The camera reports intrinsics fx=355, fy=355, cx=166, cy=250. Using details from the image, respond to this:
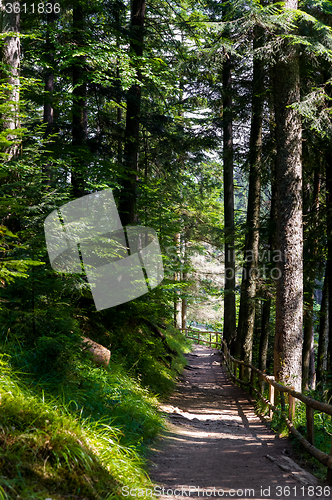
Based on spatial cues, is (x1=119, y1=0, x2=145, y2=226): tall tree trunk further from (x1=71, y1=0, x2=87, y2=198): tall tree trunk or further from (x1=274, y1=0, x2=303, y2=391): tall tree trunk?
(x1=274, y1=0, x2=303, y2=391): tall tree trunk

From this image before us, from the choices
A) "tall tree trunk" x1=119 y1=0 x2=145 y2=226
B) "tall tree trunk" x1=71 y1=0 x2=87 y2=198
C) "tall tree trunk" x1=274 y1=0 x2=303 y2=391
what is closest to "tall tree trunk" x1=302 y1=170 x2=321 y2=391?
"tall tree trunk" x1=274 y1=0 x2=303 y2=391

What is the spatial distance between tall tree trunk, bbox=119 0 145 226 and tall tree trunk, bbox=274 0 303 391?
4.11 m

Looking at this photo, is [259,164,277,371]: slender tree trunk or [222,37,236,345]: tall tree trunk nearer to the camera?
[259,164,277,371]: slender tree trunk

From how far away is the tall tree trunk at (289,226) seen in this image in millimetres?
7656

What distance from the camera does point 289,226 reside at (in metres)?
7.79

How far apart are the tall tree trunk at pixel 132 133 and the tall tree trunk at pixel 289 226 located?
4112mm

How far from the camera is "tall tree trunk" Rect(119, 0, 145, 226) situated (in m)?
10.4

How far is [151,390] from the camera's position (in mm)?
8688

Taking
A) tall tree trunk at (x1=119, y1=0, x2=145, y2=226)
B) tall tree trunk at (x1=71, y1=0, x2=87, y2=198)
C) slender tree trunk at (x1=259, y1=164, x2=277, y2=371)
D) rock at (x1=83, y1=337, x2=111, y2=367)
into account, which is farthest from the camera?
slender tree trunk at (x1=259, y1=164, x2=277, y2=371)

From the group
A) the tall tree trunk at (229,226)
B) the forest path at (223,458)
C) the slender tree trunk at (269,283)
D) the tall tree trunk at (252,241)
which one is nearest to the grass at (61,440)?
the forest path at (223,458)

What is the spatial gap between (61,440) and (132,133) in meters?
9.39

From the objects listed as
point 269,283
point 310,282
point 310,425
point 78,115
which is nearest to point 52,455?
point 310,425

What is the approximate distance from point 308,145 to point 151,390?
7481mm

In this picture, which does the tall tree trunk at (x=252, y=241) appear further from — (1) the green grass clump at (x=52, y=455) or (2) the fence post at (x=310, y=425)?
(1) the green grass clump at (x=52, y=455)
